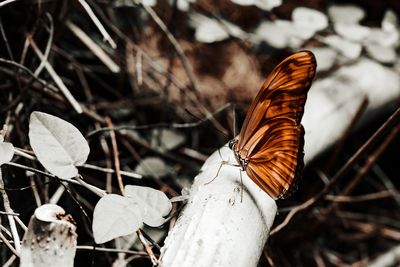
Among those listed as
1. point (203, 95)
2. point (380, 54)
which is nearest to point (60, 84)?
point (203, 95)

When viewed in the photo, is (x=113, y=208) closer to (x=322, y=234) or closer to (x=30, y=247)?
(x=30, y=247)

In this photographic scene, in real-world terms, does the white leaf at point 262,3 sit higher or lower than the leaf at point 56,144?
higher

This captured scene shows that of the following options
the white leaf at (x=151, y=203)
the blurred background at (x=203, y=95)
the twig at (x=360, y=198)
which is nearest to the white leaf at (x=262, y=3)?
the blurred background at (x=203, y=95)

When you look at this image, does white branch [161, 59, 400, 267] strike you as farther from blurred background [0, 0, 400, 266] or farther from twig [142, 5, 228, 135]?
twig [142, 5, 228, 135]

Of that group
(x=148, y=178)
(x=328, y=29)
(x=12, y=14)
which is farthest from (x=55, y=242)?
(x=328, y=29)

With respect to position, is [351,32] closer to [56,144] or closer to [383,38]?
[383,38]

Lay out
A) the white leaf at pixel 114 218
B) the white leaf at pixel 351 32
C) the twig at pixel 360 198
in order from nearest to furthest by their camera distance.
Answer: the white leaf at pixel 114 218 → the white leaf at pixel 351 32 → the twig at pixel 360 198

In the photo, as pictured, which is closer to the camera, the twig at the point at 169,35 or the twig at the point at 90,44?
the twig at the point at 169,35

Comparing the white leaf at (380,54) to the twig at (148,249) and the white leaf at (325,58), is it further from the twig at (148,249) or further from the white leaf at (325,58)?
the twig at (148,249)

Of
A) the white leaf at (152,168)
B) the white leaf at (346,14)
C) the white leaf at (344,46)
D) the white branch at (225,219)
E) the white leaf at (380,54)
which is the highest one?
the white leaf at (346,14)
